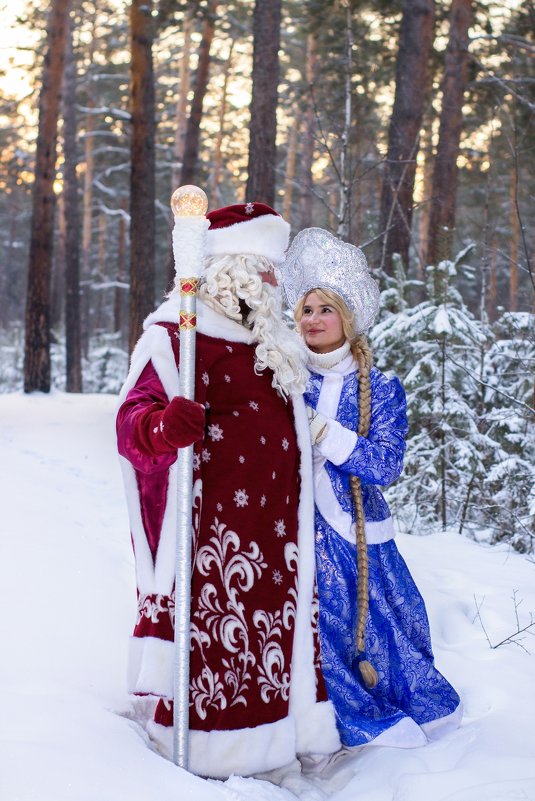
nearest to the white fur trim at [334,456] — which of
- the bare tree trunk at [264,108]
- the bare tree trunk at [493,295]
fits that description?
the bare tree trunk at [493,295]

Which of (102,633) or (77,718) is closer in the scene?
(77,718)

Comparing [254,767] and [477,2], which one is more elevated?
[477,2]

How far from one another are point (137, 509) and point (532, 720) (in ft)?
5.91

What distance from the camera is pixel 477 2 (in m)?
12.8

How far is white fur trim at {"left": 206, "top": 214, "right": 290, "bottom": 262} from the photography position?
2.92 meters

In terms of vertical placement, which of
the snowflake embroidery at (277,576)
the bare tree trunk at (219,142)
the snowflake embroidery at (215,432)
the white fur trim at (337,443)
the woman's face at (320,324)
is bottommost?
the snowflake embroidery at (277,576)

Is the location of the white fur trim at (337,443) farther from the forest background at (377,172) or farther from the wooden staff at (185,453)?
the forest background at (377,172)

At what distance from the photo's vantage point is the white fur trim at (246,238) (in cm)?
292

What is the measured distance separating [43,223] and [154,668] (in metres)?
12.1

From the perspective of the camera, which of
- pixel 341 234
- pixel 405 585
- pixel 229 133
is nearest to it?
pixel 405 585

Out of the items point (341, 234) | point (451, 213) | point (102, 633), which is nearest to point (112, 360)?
point (451, 213)

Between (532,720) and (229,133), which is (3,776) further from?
(229,133)

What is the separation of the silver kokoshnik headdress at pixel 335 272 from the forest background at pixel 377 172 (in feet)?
4.69

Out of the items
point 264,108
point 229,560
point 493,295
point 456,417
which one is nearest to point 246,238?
point 229,560
